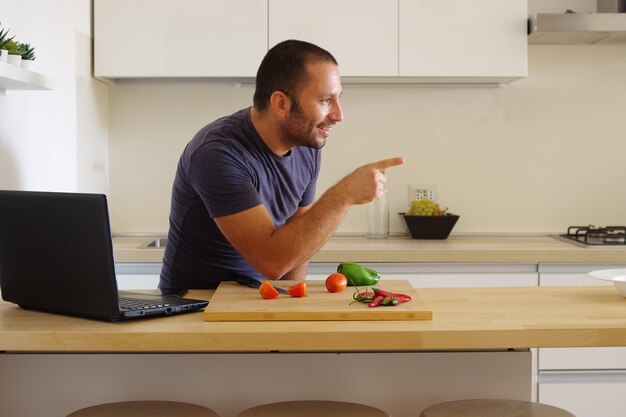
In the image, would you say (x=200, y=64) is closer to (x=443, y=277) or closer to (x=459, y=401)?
(x=443, y=277)

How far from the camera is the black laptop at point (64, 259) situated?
1.94m

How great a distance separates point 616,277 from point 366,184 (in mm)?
670

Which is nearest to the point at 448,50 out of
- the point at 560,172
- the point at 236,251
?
the point at 560,172

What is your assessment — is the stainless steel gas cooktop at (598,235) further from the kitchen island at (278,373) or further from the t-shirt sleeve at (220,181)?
the t-shirt sleeve at (220,181)

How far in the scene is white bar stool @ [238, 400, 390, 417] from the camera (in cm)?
205

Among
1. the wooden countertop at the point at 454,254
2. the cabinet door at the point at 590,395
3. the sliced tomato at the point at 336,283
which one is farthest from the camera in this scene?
the wooden countertop at the point at 454,254

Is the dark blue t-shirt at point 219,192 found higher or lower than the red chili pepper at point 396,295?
higher

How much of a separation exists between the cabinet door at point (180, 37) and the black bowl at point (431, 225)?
0.92m

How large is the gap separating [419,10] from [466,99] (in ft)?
1.90

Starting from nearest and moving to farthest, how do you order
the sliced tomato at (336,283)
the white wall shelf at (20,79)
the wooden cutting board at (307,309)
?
the wooden cutting board at (307,309) → the sliced tomato at (336,283) → the white wall shelf at (20,79)

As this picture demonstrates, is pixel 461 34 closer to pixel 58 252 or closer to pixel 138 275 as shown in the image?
pixel 138 275

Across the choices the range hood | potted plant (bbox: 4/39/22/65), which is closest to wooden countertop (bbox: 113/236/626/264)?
the range hood

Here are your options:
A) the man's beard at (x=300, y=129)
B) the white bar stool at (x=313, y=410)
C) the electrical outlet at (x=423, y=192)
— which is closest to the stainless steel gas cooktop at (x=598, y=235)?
the electrical outlet at (x=423, y=192)

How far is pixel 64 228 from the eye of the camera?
198 cm
